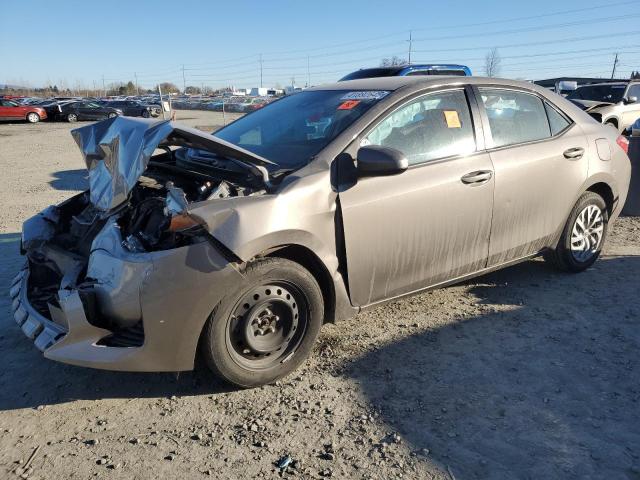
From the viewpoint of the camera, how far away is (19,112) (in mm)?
30203

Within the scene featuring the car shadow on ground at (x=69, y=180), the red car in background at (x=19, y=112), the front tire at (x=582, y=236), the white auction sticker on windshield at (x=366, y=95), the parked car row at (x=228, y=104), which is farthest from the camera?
the parked car row at (x=228, y=104)

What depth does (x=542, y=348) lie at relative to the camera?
138 inches

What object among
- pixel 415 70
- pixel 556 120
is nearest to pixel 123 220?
pixel 556 120

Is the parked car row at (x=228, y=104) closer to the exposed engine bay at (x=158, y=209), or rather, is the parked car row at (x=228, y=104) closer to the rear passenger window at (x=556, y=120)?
the rear passenger window at (x=556, y=120)

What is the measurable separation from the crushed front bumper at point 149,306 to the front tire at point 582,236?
314 centimetres

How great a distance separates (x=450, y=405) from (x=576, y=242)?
254cm

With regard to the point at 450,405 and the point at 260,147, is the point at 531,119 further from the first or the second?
the point at 450,405

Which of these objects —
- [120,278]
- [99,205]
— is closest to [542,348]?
[120,278]

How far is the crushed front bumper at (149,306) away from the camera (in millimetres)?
2668

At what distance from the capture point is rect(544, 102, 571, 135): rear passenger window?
4355 mm

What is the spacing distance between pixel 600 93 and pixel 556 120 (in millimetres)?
11502

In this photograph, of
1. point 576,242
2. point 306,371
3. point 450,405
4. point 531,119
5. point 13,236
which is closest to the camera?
point 450,405

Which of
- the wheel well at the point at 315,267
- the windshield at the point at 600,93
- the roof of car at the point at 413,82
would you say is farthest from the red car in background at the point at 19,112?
the wheel well at the point at 315,267

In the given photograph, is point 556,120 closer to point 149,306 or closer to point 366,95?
point 366,95
